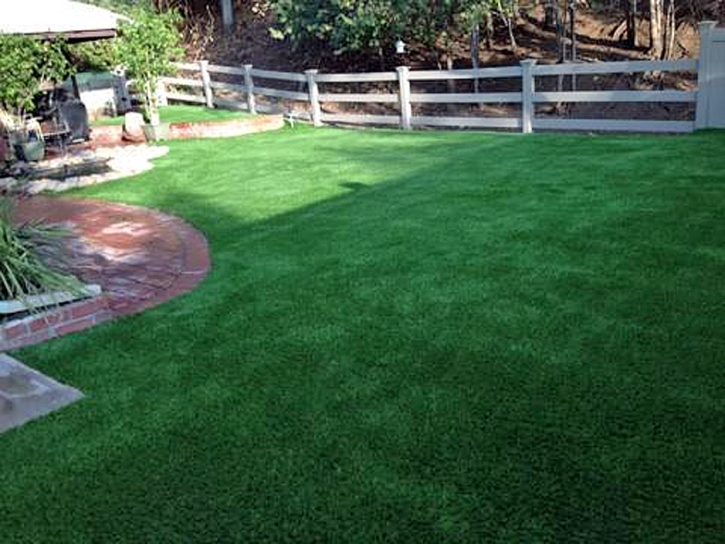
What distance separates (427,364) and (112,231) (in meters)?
4.06

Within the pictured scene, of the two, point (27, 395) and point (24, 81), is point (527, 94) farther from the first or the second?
point (27, 395)

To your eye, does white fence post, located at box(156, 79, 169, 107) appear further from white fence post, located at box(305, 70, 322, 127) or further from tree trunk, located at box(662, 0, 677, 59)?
tree trunk, located at box(662, 0, 677, 59)

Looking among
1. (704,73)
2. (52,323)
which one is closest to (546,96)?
(704,73)

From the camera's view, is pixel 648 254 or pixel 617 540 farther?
pixel 648 254

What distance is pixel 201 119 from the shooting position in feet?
45.9

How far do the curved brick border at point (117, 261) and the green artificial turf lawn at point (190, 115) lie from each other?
6728 millimetres

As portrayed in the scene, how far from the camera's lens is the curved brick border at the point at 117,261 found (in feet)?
12.9

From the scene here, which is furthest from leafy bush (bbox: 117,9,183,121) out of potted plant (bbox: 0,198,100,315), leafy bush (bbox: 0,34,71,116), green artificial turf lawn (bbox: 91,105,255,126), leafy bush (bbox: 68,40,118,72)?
potted plant (bbox: 0,198,100,315)

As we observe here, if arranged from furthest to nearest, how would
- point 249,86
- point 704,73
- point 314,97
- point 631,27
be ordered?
point 631,27 → point 249,86 → point 314,97 → point 704,73

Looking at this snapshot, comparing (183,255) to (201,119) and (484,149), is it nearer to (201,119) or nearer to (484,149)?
(484,149)

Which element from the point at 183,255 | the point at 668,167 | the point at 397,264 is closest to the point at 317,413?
the point at 397,264

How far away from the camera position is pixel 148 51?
39.7 ft

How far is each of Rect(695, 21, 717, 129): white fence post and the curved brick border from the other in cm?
618

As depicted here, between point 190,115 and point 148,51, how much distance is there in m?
2.91
